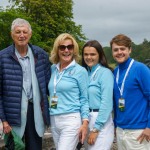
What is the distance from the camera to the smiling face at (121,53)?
16.6 ft

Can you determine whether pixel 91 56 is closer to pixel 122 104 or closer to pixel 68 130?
pixel 122 104

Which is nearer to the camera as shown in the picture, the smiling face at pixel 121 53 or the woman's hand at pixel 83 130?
the woman's hand at pixel 83 130

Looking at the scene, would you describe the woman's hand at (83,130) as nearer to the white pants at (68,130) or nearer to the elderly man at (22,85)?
the white pants at (68,130)

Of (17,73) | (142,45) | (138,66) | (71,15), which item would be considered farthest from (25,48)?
(142,45)

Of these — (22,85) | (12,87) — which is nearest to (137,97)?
(22,85)

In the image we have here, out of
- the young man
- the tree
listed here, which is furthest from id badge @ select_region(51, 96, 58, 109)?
the tree

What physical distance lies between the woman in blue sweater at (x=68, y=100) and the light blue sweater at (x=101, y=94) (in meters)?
0.09

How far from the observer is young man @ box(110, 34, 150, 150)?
4.89 metres

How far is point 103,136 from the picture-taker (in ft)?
16.4

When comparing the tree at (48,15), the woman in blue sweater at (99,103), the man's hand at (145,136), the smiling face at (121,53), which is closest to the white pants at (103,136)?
the woman in blue sweater at (99,103)

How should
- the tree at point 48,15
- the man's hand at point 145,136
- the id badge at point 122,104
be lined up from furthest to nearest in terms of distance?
the tree at point 48,15 → the id badge at point 122,104 → the man's hand at point 145,136

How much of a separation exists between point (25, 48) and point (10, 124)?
1.02 metres

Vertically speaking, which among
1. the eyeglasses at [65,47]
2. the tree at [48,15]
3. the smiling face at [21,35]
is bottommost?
the eyeglasses at [65,47]

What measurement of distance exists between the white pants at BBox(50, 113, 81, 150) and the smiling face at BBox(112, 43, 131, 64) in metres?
0.87
